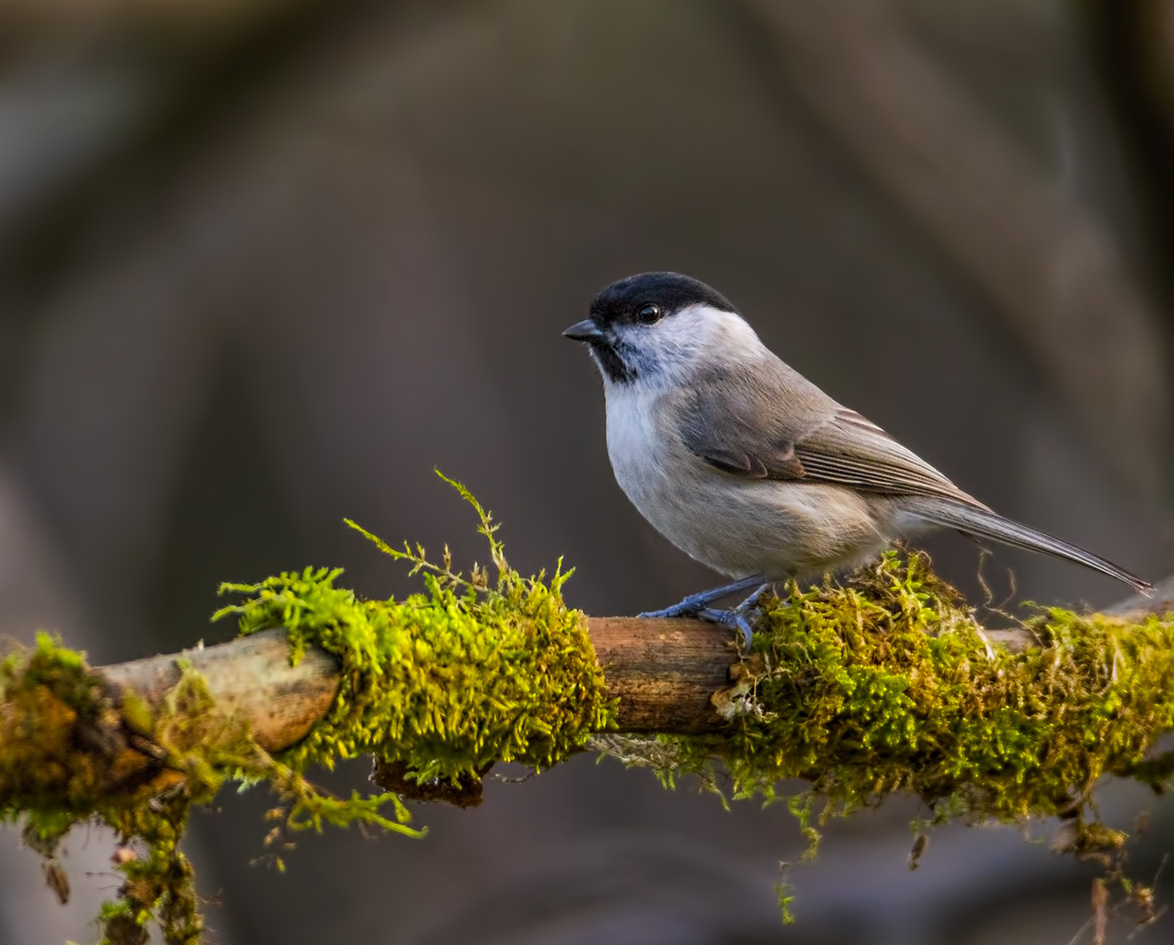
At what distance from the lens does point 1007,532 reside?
3.84 m

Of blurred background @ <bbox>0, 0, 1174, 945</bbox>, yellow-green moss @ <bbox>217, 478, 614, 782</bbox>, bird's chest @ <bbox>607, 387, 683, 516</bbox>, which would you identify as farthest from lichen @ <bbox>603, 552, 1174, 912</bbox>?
blurred background @ <bbox>0, 0, 1174, 945</bbox>

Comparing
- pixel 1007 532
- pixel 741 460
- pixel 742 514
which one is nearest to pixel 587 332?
pixel 741 460

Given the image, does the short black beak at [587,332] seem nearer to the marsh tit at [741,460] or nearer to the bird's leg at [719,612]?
the marsh tit at [741,460]

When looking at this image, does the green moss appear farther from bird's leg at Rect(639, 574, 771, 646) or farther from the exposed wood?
bird's leg at Rect(639, 574, 771, 646)

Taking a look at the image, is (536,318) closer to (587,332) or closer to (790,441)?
(587,332)

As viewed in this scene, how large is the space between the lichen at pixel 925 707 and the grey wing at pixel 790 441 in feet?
1.84

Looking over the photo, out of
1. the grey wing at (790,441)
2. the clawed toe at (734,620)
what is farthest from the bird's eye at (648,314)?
the clawed toe at (734,620)

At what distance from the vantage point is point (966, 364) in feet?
26.8

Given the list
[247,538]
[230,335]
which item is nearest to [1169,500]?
[247,538]

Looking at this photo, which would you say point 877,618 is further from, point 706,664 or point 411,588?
point 411,588

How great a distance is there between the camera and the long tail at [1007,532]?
3.63 metres

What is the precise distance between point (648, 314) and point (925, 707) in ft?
6.09

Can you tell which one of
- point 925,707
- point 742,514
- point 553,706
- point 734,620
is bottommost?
point 925,707

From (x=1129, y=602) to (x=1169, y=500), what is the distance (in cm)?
210
